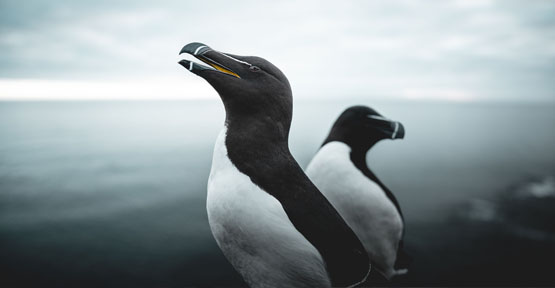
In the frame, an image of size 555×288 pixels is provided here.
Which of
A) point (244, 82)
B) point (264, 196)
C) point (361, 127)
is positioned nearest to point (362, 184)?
point (361, 127)

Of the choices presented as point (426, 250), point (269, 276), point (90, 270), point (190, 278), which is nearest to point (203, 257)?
point (190, 278)

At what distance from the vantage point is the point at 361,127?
3273mm

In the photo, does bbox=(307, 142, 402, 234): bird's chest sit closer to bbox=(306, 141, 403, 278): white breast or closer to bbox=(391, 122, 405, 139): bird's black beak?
bbox=(306, 141, 403, 278): white breast

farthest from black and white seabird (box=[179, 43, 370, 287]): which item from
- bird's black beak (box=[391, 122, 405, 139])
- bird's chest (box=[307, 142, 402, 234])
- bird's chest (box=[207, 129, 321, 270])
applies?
bird's black beak (box=[391, 122, 405, 139])

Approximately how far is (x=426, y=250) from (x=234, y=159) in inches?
550

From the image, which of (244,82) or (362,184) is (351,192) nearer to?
(362,184)

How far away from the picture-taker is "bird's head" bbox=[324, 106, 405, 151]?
3.18 m

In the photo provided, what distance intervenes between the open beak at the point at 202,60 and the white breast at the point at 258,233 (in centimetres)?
47

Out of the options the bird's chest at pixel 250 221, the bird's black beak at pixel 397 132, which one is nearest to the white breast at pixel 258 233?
the bird's chest at pixel 250 221

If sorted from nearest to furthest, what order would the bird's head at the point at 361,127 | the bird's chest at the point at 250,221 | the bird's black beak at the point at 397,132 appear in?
1. the bird's chest at the point at 250,221
2. the bird's black beak at the point at 397,132
3. the bird's head at the point at 361,127

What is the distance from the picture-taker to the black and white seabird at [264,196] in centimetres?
172

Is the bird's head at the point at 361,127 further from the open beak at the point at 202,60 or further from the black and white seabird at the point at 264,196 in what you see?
the open beak at the point at 202,60

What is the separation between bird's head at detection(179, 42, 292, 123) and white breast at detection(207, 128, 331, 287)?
0.99 feet

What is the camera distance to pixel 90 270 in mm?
8500
